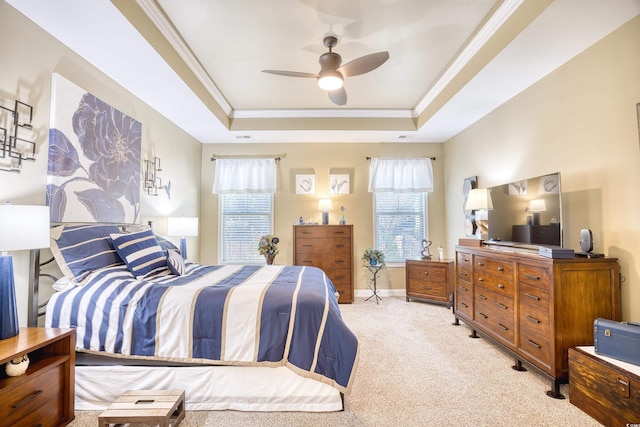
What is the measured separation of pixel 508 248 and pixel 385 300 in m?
2.15

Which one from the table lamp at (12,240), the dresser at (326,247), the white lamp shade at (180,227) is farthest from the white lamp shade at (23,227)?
the dresser at (326,247)

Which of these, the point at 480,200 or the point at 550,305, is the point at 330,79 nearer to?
the point at 480,200

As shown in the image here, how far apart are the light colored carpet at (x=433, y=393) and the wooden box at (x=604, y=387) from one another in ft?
0.30

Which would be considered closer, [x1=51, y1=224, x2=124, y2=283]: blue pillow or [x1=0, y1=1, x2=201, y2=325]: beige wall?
[x1=0, y1=1, x2=201, y2=325]: beige wall

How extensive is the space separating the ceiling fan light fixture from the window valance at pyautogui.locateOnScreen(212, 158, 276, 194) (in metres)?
2.44

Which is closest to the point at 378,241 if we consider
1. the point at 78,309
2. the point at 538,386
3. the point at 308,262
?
the point at 308,262

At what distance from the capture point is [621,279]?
2061 millimetres

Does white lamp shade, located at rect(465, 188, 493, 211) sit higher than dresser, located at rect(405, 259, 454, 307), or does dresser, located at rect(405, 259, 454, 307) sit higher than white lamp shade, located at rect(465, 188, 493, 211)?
white lamp shade, located at rect(465, 188, 493, 211)

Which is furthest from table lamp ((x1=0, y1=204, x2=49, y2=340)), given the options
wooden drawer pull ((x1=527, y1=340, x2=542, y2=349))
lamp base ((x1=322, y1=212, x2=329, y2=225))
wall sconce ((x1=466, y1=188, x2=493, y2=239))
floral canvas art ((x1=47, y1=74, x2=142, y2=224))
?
wall sconce ((x1=466, y1=188, x2=493, y2=239))

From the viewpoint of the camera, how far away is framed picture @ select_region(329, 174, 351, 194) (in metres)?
4.92

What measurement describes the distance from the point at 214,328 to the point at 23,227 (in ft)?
3.81

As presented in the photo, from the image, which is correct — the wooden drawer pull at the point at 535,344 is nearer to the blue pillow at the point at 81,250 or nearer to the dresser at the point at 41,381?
the dresser at the point at 41,381

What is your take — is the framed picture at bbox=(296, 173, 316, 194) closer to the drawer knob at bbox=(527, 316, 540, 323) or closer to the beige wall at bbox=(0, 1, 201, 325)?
the beige wall at bbox=(0, 1, 201, 325)

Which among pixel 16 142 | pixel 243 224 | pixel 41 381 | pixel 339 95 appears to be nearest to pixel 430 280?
pixel 339 95
